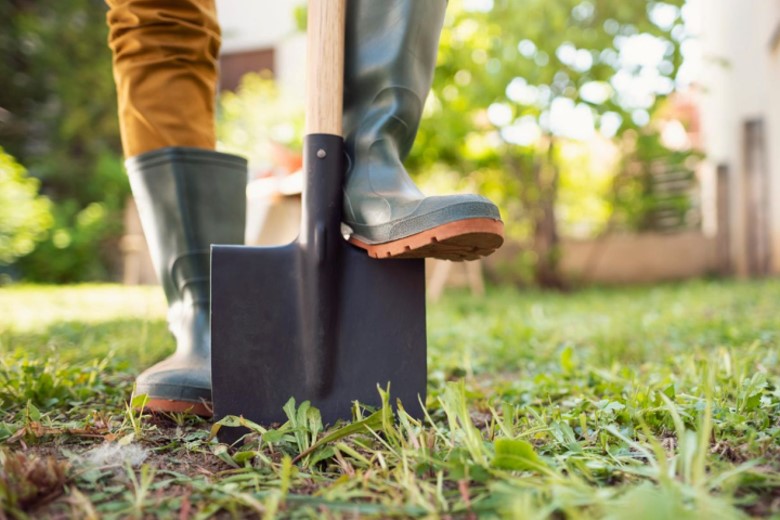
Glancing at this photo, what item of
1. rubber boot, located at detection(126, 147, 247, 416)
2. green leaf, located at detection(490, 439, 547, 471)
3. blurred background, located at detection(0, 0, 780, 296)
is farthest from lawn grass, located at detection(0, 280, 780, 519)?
blurred background, located at detection(0, 0, 780, 296)

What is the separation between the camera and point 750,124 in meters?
5.87

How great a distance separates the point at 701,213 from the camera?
705 cm

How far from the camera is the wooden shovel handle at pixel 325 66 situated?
1.04m

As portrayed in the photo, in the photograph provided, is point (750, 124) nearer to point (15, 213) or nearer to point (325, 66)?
point (325, 66)

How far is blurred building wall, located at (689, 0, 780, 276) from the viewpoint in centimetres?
521

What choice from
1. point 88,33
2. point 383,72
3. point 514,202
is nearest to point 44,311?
point 383,72

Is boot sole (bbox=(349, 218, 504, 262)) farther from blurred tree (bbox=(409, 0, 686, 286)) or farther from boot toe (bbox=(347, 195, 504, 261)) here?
blurred tree (bbox=(409, 0, 686, 286))

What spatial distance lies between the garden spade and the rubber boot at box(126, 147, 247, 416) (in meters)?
0.19

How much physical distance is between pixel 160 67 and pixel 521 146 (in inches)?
178

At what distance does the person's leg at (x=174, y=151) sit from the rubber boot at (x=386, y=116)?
320mm

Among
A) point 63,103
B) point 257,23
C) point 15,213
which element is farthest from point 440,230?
point 257,23

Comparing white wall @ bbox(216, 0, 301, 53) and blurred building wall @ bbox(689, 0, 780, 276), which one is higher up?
white wall @ bbox(216, 0, 301, 53)

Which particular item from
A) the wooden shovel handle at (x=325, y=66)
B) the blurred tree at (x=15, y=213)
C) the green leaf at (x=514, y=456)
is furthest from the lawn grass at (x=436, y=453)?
the blurred tree at (x=15, y=213)

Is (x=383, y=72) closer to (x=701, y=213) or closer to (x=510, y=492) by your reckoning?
(x=510, y=492)
